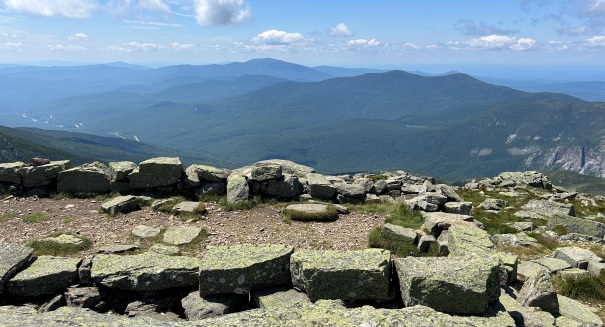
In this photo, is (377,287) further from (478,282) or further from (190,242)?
(190,242)

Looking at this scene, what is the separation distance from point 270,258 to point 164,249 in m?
6.39

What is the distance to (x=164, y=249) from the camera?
1578 cm

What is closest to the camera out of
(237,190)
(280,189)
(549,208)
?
(237,190)

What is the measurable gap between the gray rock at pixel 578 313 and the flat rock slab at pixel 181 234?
14973mm

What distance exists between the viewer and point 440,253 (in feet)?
51.3

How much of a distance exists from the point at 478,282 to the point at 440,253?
5.81m

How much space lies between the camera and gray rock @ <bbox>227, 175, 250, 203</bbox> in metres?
23.2

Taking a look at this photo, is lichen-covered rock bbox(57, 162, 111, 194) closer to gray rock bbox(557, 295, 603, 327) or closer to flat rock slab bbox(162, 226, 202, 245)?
flat rock slab bbox(162, 226, 202, 245)

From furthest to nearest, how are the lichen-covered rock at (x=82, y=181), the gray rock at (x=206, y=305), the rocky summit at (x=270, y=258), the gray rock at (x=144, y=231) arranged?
the lichen-covered rock at (x=82, y=181), the gray rock at (x=144, y=231), the gray rock at (x=206, y=305), the rocky summit at (x=270, y=258)

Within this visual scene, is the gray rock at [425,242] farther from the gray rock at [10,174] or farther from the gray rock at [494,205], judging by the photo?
the gray rock at [10,174]

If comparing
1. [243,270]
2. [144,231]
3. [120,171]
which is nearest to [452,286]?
[243,270]

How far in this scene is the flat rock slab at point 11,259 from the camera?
11.8 meters

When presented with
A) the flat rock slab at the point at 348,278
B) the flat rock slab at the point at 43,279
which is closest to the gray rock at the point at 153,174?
the flat rock slab at the point at 43,279

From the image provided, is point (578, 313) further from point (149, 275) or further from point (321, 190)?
point (321, 190)
